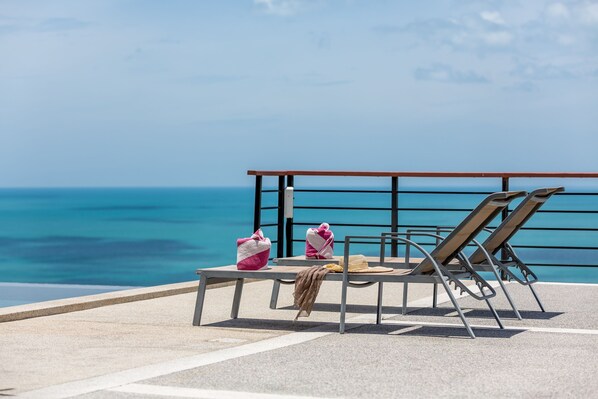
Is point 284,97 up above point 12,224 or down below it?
above

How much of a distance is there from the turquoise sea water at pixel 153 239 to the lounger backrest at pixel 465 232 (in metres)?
28.1

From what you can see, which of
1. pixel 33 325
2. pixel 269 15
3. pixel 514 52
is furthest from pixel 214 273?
pixel 269 15

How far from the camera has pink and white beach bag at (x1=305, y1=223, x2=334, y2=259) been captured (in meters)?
8.15

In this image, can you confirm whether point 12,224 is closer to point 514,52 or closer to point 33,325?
point 514,52

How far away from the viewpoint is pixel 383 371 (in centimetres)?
554

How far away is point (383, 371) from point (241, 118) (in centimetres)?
6301

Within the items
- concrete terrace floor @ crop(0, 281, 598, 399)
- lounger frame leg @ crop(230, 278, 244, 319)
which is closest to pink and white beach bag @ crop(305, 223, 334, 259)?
concrete terrace floor @ crop(0, 281, 598, 399)

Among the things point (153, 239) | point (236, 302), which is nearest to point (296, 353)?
point (236, 302)

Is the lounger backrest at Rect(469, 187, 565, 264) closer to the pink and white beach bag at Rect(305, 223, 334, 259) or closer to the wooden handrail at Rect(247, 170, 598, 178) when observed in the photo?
the pink and white beach bag at Rect(305, 223, 334, 259)

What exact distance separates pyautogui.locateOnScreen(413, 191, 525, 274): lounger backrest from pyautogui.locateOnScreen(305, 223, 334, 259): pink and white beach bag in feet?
4.11

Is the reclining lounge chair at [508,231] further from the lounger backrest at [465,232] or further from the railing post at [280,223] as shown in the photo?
the railing post at [280,223]

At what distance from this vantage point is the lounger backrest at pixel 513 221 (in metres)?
7.76

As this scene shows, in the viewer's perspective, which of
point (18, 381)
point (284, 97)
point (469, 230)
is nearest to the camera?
point (18, 381)

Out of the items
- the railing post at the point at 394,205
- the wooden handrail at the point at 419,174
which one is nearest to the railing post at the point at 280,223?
the wooden handrail at the point at 419,174
